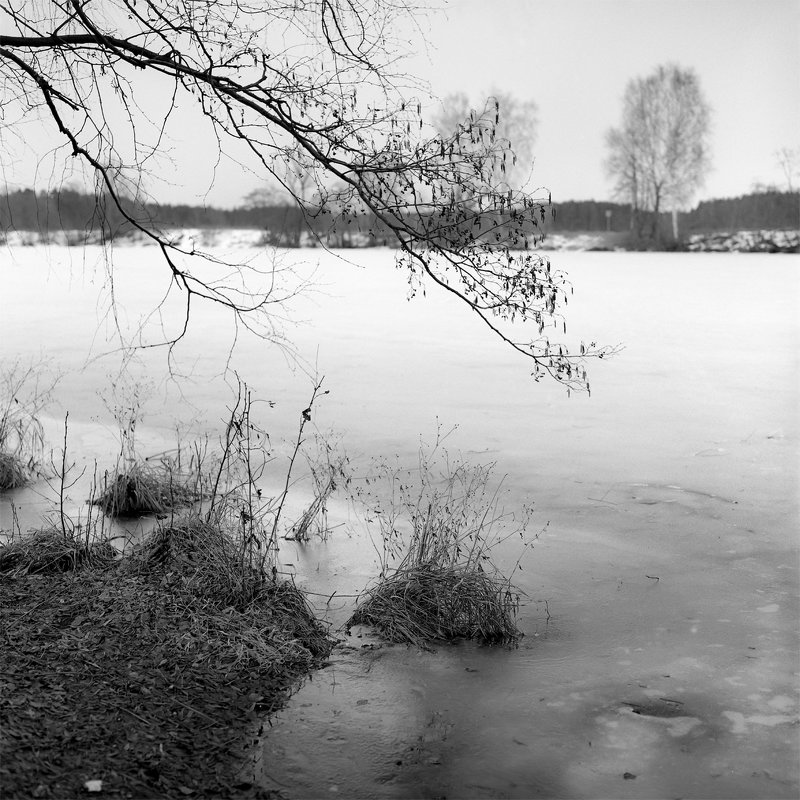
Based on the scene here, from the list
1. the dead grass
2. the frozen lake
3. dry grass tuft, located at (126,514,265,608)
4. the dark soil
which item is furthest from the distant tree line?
the dark soil

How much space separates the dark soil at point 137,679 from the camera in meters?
3.54

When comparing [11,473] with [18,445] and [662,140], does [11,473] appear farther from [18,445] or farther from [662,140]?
[662,140]

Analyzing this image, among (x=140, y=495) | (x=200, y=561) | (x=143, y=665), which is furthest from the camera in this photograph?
(x=140, y=495)

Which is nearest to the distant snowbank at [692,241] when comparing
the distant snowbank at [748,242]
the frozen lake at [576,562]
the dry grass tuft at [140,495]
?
the distant snowbank at [748,242]

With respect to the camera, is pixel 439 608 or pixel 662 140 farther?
pixel 662 140

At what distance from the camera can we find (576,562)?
6.49 metres

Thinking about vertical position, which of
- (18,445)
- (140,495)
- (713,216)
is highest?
Result: (713,216)

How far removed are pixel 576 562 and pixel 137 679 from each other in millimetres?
3405

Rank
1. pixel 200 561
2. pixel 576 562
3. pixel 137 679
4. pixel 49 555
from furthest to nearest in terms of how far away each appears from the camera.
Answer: pixel 576 562, pixel 49 555, pixel 200 561, pixel 137 679

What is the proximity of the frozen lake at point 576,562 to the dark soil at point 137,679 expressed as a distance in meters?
0.24

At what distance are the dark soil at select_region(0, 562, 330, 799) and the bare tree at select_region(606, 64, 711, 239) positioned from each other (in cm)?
3802

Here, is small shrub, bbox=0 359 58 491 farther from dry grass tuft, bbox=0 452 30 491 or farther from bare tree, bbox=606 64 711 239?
bare tree, bbox=606 64 711 239

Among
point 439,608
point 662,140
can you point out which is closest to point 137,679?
point 439,608

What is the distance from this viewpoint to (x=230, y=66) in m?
4.32
